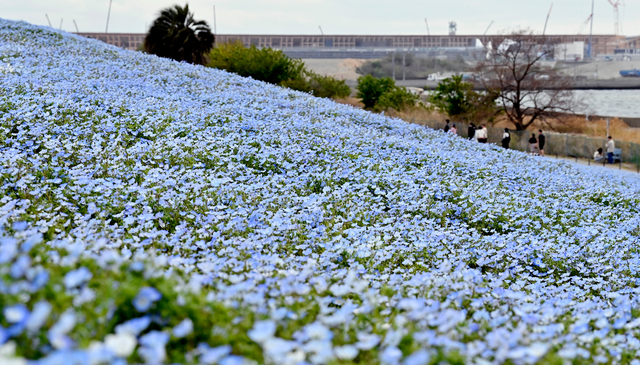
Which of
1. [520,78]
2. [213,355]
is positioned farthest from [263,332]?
[520,78]

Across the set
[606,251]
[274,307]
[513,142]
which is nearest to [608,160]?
[513,142]

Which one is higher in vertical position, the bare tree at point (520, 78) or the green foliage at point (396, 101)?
the bare tree at point (520, 78)

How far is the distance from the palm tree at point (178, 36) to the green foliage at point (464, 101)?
18821mm

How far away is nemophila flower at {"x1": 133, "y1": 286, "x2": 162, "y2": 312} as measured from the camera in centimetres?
220

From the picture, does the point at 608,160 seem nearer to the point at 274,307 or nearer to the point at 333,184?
the point at 333,184

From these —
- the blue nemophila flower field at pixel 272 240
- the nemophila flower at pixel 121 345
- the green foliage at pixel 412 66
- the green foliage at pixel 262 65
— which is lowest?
the blue nemophila flower field at pixel 272 240

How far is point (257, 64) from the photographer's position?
38625 millimetres

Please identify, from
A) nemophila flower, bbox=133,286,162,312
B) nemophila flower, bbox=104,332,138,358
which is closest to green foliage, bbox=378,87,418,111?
nemophila flower, bbox=133,286,162,312

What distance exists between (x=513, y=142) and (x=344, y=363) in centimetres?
Answer: 3020

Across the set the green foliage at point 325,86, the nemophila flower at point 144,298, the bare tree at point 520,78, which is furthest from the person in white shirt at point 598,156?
the nemophila flower at point 144,298

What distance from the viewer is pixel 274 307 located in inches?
109

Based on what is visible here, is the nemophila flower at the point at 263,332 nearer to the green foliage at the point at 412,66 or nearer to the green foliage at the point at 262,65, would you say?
the green foliage at the point at 262,65

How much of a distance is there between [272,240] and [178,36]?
31.6 m

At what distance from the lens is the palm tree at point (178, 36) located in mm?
34406
